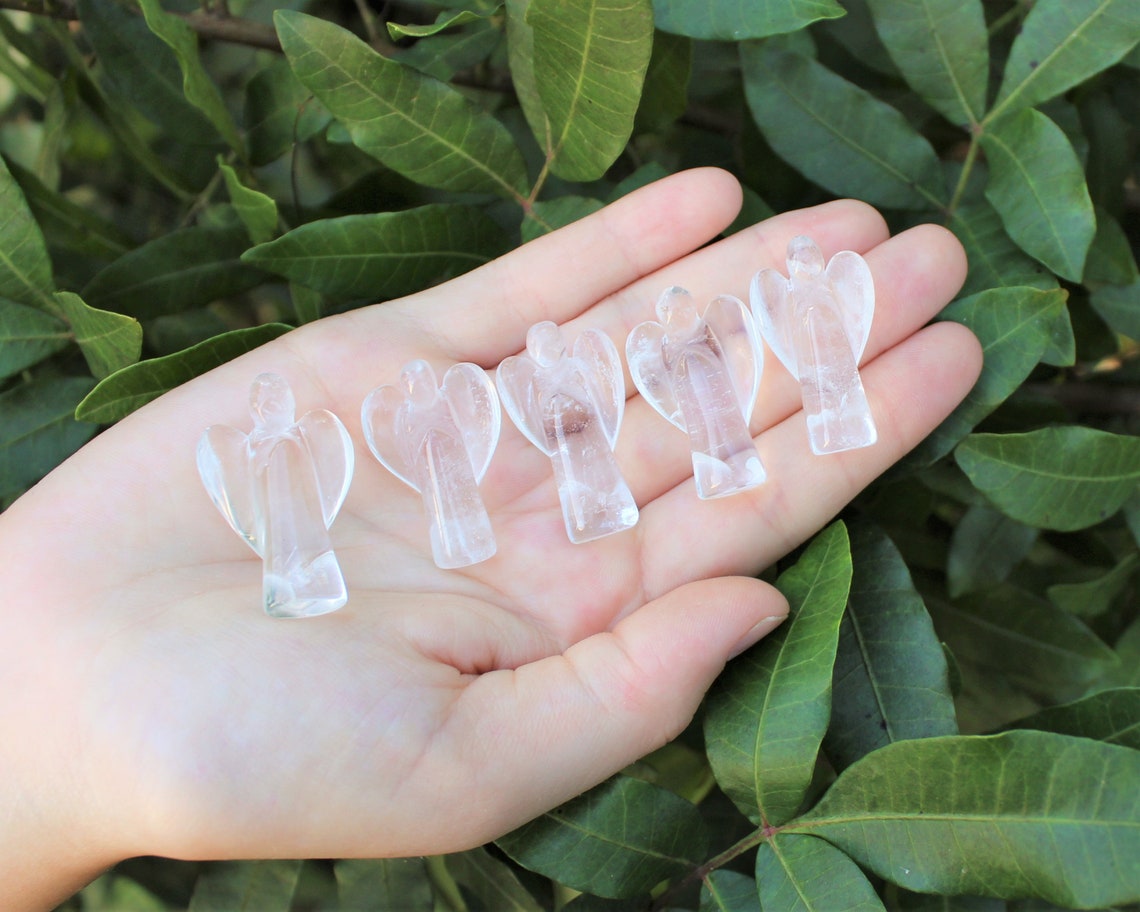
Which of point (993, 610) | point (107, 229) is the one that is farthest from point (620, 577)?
point (107, 229)

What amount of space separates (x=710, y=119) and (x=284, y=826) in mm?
1042

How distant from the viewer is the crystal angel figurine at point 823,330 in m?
1.11

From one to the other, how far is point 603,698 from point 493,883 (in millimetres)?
318

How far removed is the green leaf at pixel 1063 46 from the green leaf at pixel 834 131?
0.33ft

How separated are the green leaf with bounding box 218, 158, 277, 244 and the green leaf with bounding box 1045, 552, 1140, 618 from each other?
3.09ft

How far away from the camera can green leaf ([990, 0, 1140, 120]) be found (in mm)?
1079

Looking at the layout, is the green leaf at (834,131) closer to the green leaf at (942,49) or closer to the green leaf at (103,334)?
the green leaf at (942,49)

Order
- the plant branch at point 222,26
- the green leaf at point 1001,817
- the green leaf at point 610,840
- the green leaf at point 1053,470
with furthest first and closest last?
1. the plant branch at point 222,26
2. the green leaf at point 1053,470
3. the green leaf at point 610,840
4. the green leaf at point 1001,817

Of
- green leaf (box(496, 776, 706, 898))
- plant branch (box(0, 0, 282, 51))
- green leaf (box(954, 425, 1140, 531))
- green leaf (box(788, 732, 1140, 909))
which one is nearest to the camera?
green leaf (box(788, 732, 1140, 909))

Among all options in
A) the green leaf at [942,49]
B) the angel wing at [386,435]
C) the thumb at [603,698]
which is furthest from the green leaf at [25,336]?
the green leaf at [942,49]

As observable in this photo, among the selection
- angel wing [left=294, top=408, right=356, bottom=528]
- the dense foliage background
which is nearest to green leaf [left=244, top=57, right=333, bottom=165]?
the dense foliage background

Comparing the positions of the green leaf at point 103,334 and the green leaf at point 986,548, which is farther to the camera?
the green leaf at point 986,548

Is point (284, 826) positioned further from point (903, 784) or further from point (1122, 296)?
point (1122, 296)

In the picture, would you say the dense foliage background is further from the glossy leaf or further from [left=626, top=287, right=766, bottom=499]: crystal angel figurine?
[left=626, top=287, right=766, bottom=499]: crystal angel figurine
